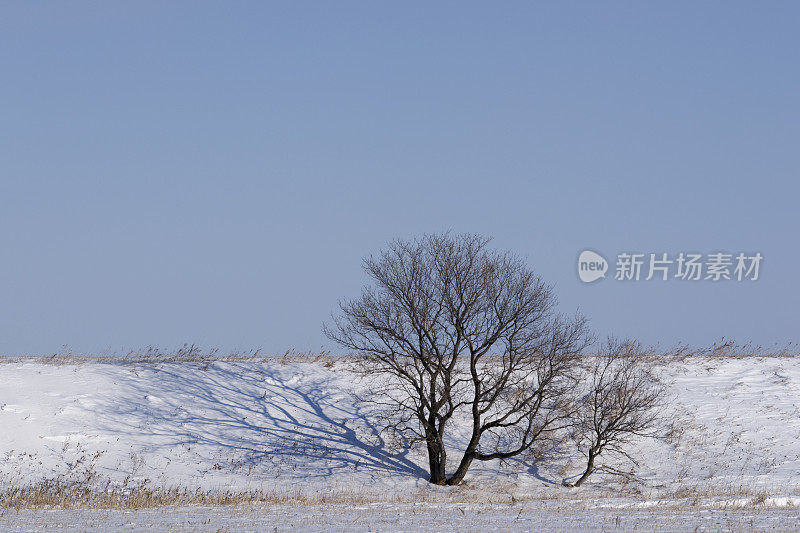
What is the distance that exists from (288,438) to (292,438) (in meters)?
0.16

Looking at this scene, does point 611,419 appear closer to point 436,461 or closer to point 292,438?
point 436,461

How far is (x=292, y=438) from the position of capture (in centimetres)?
3109

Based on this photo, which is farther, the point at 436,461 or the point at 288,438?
the point at 288,438

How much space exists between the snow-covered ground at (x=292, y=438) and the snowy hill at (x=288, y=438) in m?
0.07

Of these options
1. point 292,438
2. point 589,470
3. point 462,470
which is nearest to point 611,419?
point 589,470

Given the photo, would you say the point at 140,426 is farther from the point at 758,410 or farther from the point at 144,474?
the point at 758,410

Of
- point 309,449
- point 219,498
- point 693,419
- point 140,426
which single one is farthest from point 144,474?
point 693,419

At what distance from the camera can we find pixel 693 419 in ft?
107

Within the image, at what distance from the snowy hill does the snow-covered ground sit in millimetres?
72

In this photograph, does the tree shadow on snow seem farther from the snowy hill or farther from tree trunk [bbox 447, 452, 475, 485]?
tree trunk [bbox 447, 452, 475, 485]

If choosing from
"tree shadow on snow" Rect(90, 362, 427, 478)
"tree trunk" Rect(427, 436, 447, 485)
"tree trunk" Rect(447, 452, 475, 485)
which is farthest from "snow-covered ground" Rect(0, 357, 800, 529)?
"tree trunk" Rect(427, 436, 447, 485)

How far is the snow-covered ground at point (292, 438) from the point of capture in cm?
2714

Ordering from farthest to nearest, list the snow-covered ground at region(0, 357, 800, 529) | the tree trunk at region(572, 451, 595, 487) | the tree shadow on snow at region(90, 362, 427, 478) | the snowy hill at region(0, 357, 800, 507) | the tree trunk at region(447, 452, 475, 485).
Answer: the tree shadow on snow at region(90, 362, 427, 478), the tree trunk at region(572, 451, 595, 487), the tree trunk at region(447, 452, 475, 485), the snowy hill at region(0, 357, 800, 507), the snow-covered ground at region(0, 357, 800, 529)

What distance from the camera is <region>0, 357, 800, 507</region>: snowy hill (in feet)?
89.4
